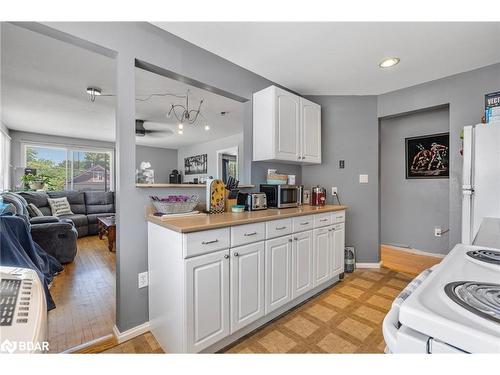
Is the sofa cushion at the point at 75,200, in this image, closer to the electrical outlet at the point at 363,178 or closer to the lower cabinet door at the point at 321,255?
the lower cabinet door at the point at 321,255

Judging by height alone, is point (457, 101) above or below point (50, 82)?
below

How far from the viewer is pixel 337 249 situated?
8.17ft

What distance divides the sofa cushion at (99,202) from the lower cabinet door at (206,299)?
491 centimetres

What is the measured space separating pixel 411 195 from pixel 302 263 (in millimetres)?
2576

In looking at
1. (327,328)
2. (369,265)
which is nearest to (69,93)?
(327,328)

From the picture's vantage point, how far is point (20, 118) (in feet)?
13.7

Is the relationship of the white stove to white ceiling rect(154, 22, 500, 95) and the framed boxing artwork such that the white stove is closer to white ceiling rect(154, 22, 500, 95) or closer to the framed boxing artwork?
white ceiling rect(154, 22, 500, 95)

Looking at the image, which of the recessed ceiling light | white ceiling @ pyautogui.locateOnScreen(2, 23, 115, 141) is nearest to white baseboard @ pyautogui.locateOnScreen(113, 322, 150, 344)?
white ceiling @ pyautogui.locateOnScreen(2, 23, 115, 141)

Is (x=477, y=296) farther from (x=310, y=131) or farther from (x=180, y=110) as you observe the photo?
(x=180, y=110)

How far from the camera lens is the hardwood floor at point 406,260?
2936mm

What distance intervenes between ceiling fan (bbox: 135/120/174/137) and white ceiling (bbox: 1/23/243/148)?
4 centimetres

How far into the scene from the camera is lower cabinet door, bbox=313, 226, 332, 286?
7.19ft

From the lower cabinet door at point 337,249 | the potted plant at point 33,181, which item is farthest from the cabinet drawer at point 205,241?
the potted plant at point 33,181
